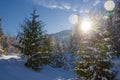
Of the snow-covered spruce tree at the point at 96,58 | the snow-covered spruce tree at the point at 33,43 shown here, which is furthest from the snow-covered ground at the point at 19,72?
the snow-covered spruce tree at the point at 96,58

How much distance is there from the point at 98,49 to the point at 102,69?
3.75ft

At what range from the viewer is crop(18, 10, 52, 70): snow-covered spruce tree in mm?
27125

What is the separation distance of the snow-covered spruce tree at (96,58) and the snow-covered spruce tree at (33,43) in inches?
560

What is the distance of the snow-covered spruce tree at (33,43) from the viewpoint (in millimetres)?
27125

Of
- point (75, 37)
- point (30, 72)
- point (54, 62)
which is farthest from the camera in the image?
point (75, 37)

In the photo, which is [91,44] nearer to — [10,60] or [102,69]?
[102,69]

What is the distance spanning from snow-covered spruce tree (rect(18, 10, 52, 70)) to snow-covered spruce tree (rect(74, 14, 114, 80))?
14216mm

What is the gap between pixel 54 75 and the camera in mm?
28016

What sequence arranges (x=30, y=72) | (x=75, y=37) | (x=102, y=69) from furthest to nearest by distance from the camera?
(x=75, y=37) < (x=30, y=72) < (x=102, y=69)

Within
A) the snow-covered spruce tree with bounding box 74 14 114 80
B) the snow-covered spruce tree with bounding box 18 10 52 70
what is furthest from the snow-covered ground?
the snow-covered spruce tree with bounding box 74 14 114 80

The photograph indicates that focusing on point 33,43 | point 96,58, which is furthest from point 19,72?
point 96,58

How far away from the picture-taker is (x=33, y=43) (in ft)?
90.0

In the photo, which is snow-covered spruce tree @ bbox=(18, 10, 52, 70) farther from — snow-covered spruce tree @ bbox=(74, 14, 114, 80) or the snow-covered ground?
snow-covered spruce tree @ bbox=(74, 14, 114, 80)

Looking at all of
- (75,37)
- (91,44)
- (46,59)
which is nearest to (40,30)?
(46,59)
